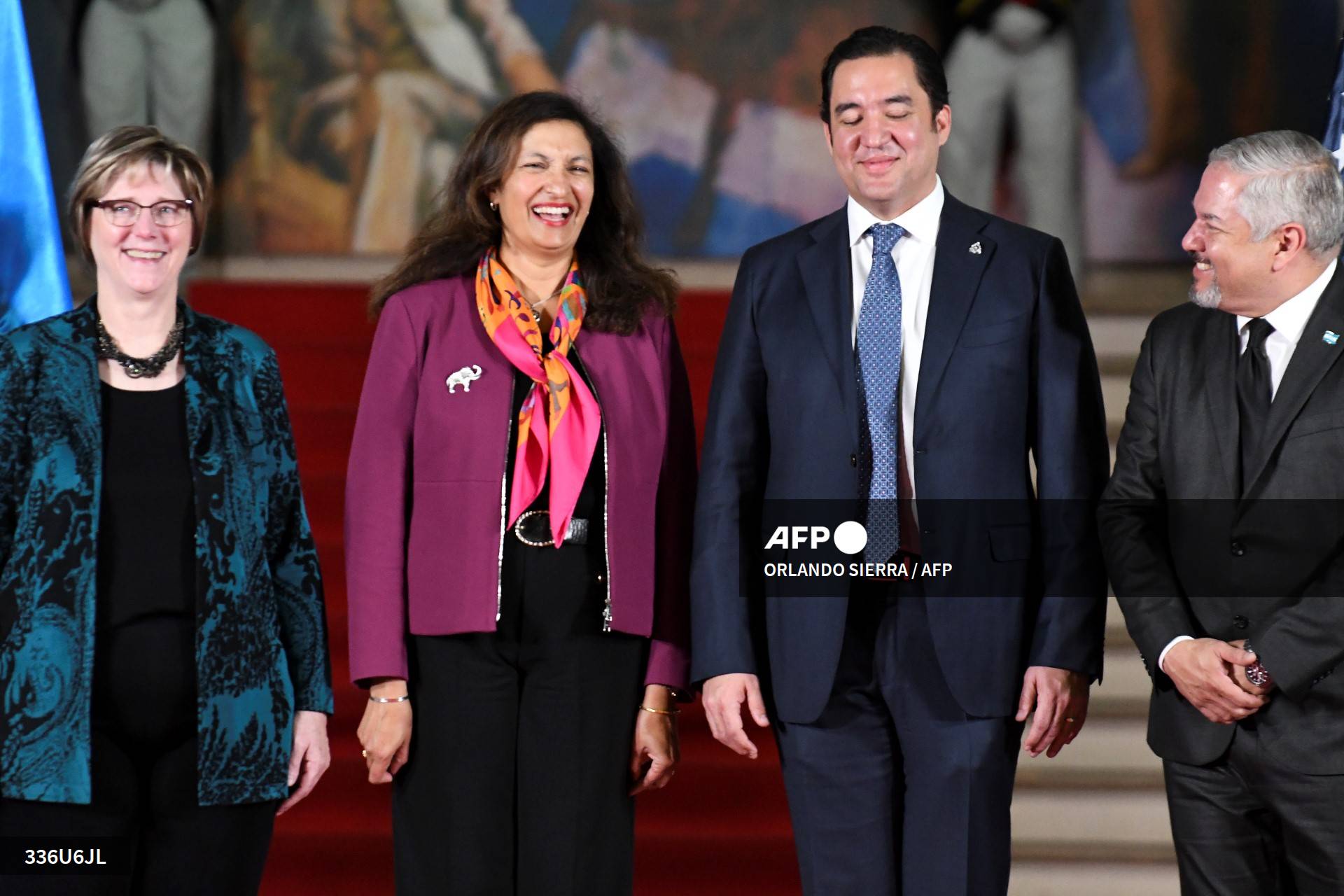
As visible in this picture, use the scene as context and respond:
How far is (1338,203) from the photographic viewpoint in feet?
8.77

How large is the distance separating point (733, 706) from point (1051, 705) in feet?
1.77

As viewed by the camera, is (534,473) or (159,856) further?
(534,473)

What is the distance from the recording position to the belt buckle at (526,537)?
9.40 feet

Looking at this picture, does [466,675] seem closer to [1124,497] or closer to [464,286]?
[464,286]

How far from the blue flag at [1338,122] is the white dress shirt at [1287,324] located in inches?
52.3

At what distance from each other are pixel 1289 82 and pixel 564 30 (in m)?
3.40

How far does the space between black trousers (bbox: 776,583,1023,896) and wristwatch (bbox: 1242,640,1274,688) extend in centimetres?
41

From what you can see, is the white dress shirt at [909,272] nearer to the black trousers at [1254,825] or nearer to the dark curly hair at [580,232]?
the dark curly hair at [580,232]

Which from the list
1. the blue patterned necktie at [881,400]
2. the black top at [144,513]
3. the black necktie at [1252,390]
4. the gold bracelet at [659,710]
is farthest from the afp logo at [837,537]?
the black top at [144,513]

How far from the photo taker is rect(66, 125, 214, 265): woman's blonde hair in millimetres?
2518

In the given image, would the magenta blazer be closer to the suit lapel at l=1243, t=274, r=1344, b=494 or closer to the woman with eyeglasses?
the woman with eyeglasses

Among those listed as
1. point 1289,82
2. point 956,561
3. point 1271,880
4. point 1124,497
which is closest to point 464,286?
point 956,561

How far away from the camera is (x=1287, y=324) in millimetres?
2686

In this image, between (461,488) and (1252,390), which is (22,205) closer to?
(461,488)
